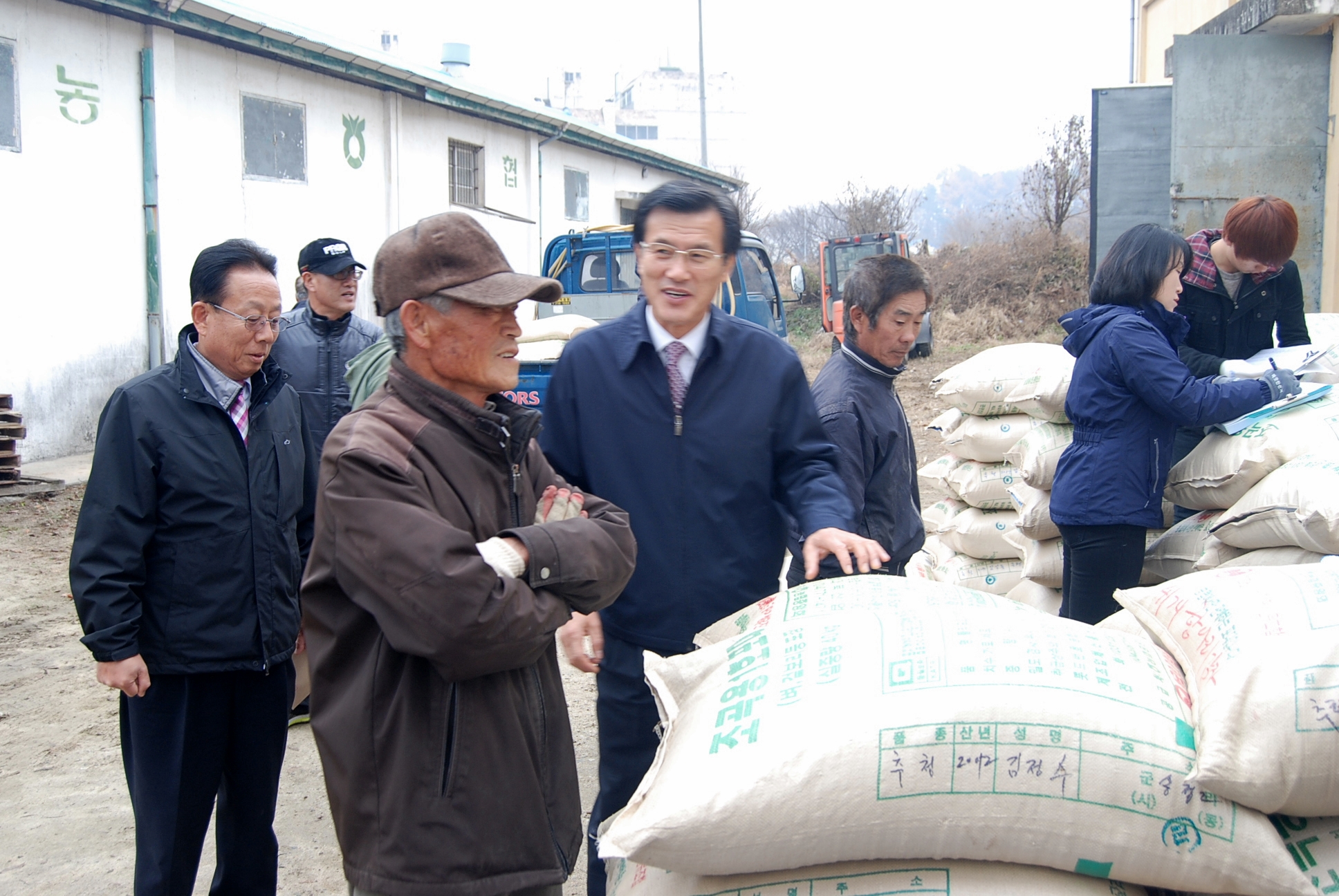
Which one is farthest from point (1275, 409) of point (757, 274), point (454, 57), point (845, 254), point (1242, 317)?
point (454, 57)

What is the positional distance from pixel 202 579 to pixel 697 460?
3.79ft

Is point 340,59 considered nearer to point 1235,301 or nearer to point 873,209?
point 1235,301

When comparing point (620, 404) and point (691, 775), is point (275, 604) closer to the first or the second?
point (620, 404)

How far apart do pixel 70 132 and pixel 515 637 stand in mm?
9393

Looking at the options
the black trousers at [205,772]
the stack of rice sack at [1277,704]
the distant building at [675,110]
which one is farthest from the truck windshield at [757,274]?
the distant building at [675,110]

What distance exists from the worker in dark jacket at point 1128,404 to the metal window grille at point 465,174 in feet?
39.9

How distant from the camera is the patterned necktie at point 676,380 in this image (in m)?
2.14

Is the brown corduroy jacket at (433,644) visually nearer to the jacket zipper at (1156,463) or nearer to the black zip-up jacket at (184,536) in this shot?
the black zip-up jacket at (184,536)

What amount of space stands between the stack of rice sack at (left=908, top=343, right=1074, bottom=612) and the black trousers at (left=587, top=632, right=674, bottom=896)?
7.00 ft

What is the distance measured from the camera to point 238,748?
7.88 ft

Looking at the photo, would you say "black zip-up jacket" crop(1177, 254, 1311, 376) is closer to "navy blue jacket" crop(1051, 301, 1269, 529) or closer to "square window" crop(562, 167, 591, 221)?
"navy blue jacket" crop(1051, 301, 1269, 529)

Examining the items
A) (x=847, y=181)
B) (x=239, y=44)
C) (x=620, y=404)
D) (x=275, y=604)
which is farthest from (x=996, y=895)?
(x=847, y=181)

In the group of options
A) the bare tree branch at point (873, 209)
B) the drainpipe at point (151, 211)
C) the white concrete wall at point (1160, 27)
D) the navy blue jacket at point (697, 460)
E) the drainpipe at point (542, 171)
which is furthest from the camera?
the bare tree branch at point (873, 209)

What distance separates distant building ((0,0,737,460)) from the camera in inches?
339
